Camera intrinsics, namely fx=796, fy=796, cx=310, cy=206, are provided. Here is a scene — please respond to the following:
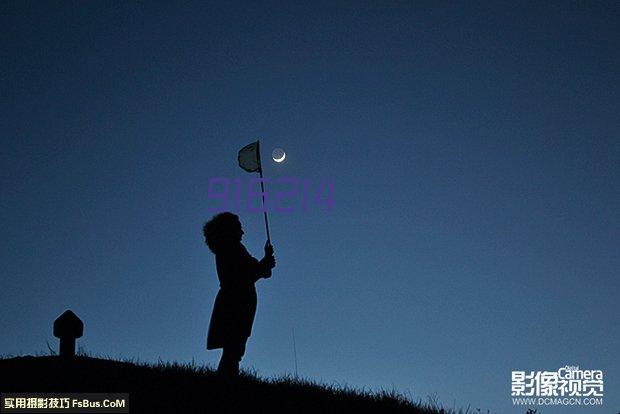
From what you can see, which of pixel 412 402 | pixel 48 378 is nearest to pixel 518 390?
pixel 412 402

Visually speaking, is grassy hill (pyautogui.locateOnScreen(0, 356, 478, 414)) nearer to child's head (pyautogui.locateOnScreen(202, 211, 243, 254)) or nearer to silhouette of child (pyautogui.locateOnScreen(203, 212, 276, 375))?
silhouette of child (pyautogui.locateOnScreen(203, 212, 276, 375))

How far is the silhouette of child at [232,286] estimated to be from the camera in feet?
36.0

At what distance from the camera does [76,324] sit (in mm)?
11523

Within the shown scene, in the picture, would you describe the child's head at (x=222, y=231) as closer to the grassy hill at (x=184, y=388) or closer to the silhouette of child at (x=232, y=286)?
the silhouette of child at (x=232, y=286)

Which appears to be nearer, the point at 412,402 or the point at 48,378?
the point at 48,378

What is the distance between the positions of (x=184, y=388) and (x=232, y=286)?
6.11 ft

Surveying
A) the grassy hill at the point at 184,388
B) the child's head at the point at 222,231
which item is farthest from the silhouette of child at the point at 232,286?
the grassy hill at the point at 184,388

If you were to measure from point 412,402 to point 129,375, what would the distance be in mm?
3757

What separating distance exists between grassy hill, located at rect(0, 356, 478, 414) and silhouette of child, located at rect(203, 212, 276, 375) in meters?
0.41

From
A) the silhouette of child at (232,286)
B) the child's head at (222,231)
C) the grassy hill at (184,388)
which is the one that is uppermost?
the child's head at (222,231)

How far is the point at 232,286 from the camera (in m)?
11.1

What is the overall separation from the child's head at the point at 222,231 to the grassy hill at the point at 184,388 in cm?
175

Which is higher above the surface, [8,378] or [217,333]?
[217,333]

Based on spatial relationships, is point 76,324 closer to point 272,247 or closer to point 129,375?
point 129,375
